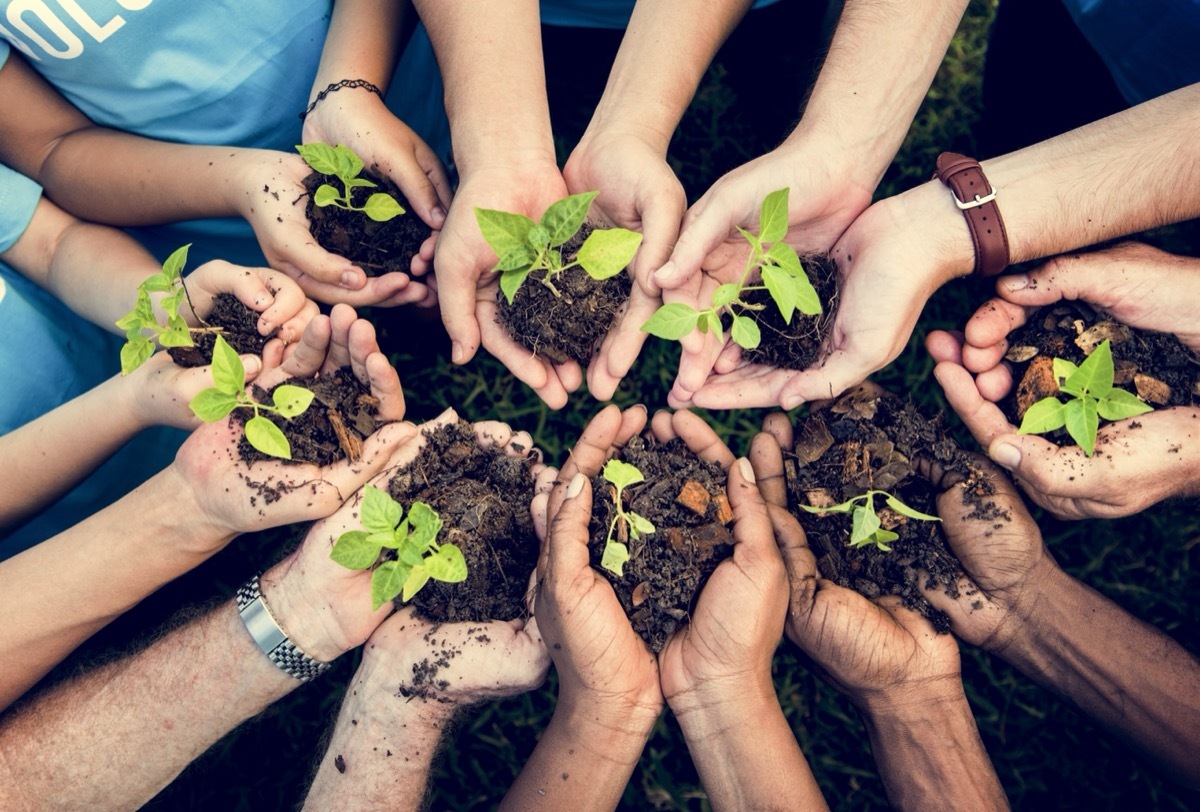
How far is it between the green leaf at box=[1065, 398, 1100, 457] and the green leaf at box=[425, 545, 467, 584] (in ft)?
5.83

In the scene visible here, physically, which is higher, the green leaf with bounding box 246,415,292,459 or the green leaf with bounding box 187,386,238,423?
the green leaf with bounding box 187,386,238,423

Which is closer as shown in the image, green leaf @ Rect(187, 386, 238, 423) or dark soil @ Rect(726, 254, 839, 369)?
green leaf @ Rect(187, 386, 238, 423)


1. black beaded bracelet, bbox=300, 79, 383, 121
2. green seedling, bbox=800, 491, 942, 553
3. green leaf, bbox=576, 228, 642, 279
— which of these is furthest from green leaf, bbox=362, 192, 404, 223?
green seedling, bbox=800, 491, 942, 553

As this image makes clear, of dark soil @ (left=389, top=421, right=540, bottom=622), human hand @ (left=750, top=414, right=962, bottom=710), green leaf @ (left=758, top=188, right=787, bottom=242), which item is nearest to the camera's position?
green leaf @ (left=758, top=188, right=787, bottom=242)

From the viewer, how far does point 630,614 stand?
2.29 m

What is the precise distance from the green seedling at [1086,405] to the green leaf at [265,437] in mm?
2153

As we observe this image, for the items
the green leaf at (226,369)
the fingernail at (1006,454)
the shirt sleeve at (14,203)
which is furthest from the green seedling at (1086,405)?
the shirt sleeve at (14,203)

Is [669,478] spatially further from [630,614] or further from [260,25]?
[260,25]

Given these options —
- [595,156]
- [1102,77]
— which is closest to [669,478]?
[595,156]

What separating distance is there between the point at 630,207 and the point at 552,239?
429 mm

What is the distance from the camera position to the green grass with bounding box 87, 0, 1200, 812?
307 centimetres

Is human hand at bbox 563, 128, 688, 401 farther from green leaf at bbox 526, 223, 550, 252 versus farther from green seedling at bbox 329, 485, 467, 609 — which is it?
green seedling at bbox 329, 485, 467, 609

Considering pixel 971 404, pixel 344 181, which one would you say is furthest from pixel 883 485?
pixel 344 181

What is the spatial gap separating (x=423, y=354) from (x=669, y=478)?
4.78 feet
